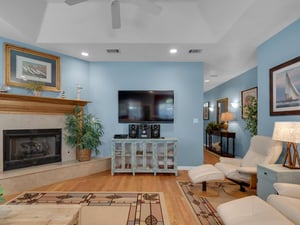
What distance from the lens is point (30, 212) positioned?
168 centimetres

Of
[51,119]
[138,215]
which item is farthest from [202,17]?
[51,119]

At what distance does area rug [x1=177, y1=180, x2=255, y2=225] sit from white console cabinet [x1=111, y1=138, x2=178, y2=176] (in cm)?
60

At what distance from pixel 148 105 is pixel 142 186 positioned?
185 cm

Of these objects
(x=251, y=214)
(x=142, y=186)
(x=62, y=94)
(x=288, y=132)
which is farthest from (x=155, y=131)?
(x=251, y=214)

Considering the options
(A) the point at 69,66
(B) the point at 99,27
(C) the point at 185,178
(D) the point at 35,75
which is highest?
(B) the point at 99,27

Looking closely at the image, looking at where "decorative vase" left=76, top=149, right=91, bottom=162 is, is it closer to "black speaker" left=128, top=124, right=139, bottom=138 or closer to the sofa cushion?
"black speaker" left=128, top=124, right=139, bottom=138

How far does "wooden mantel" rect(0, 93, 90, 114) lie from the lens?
325 cm

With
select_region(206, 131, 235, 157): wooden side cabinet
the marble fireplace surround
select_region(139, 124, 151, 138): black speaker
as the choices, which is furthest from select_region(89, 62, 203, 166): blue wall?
select_region(206, 131, 235, 157): wooden side cabinet

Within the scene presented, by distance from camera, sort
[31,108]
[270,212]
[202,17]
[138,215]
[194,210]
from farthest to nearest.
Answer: [31,108]
[202,17]
[194,210]
[138,215]
[270,212]

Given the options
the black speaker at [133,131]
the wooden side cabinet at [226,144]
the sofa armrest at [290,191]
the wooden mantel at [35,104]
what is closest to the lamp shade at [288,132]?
the sofa armrest at [290,191]

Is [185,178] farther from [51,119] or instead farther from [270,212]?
[51,119]

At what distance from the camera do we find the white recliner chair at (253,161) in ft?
Answer: 9.24

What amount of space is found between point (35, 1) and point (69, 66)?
4.71 feet

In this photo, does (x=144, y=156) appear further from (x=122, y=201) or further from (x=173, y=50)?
(x=173, y=50)
